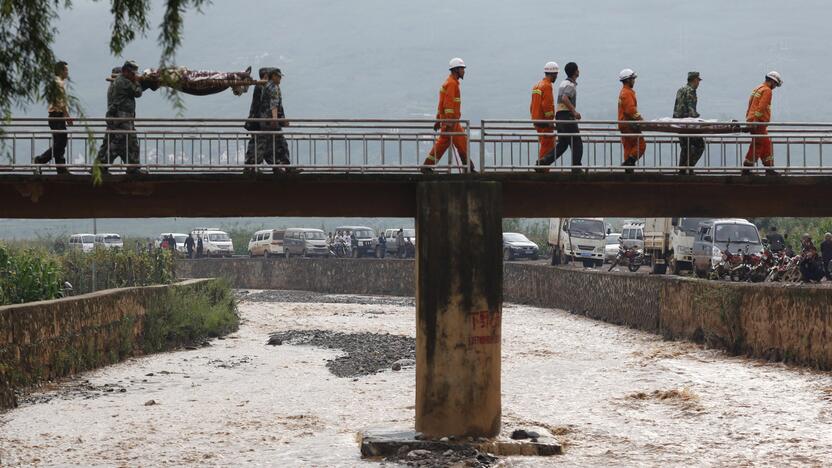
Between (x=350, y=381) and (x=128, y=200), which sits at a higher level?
(x=128, y=200)

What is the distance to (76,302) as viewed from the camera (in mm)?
28391

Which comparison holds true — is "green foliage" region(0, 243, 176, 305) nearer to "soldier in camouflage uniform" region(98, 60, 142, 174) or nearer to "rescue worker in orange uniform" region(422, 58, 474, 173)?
"soldier in camouflage uniform" region(98, 60, 142, 174)

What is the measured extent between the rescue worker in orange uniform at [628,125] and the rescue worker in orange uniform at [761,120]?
161 cm

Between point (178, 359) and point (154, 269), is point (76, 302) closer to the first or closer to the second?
point (178, 359)

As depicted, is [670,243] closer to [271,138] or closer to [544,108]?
[544,108]

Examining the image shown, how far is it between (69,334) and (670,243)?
2422 centimetres

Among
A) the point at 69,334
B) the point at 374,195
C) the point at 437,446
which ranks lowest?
the point at 437,446

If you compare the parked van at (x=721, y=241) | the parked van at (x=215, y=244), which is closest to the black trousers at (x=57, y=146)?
the parked van at (x=721, y=241)

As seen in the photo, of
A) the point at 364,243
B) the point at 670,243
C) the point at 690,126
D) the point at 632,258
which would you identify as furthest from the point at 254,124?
the point at 364,243

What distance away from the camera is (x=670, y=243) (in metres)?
46.5

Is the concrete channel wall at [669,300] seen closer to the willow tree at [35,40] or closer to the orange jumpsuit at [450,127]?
the orange jumpsuit at [450,127]

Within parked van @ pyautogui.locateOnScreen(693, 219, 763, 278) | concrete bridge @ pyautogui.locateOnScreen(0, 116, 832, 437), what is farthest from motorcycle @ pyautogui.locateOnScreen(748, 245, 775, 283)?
concrete bridge @ pyautogui.locateOnScreen(0, 116, 832, 437)

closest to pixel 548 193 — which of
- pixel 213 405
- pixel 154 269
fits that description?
pixel 213 405

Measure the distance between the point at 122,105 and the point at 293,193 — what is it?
269cm
